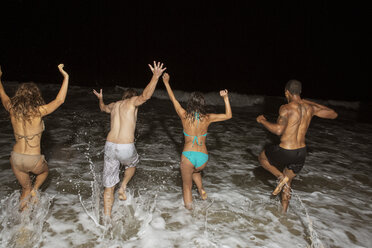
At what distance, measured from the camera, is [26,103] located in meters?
3.45

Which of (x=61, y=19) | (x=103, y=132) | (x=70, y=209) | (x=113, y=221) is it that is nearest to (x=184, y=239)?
(x=113, y=221)

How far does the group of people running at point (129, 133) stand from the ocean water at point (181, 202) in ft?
1.11

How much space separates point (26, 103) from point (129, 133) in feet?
4.52

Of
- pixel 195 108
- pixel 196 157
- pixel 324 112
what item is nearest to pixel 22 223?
pixel 196 157

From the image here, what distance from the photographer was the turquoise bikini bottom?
3.97 m

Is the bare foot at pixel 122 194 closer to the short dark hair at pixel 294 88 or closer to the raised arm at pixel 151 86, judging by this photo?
the raised arm at pixel 151 86

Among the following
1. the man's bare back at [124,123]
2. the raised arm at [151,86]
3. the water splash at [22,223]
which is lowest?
the water splash at [22,223]

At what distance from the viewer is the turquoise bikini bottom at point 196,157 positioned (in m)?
3.97

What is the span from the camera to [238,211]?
4539mm

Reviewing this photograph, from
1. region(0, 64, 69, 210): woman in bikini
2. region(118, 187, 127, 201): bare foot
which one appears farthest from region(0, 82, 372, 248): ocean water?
region(0, 64, 69, 210): woman in bikini

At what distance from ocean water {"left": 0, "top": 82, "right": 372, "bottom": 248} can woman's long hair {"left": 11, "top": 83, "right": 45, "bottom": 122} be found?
55.8 inches

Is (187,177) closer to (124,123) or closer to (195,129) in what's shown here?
(195,129)

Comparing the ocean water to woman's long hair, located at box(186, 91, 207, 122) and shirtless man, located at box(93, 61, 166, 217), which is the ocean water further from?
woman's long hair, located at box(186, 91, 207, 122)

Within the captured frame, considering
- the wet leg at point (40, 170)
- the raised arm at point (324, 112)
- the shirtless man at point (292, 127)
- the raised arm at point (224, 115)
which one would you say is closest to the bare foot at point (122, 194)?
the wet leg at point (40, 170)
